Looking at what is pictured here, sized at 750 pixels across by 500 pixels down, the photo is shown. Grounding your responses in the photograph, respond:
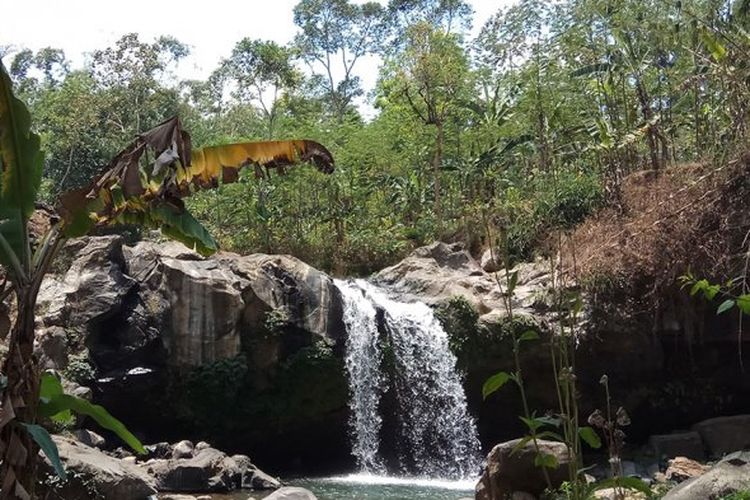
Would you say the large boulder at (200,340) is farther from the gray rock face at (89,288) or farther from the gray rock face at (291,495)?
the gray rock face at (291,495)

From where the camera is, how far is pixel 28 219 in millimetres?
4570

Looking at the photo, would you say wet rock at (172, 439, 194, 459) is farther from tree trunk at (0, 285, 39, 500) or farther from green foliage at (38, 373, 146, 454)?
tree trunk at (0, 285, 39, 500)

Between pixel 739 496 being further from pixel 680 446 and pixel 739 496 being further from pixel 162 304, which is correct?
pixel 162 304

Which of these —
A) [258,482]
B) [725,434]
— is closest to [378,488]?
[258,482]

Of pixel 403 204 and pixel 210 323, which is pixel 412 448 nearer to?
pixel 210 323

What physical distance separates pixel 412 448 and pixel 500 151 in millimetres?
8562

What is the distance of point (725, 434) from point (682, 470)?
2842 millimetres

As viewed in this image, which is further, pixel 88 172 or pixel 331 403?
pixel 88 172

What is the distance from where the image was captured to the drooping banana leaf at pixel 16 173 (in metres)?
4.38

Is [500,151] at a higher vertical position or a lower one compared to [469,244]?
higher

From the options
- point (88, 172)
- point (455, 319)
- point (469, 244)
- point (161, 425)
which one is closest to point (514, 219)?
point (469, 244)

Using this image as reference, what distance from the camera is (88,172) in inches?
928

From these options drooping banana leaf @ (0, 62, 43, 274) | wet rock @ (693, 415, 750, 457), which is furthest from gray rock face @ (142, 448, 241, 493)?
drooping banana leaf @ (0, 62, 43, 274)

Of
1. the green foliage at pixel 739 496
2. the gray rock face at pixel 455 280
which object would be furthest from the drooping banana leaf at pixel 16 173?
the gray rock face at pixel 455 280
